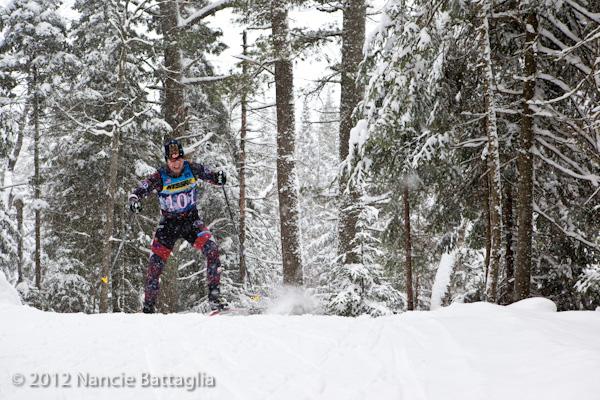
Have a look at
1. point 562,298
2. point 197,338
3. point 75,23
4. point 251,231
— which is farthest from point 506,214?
point 75,23

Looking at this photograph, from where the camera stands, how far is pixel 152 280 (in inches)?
242

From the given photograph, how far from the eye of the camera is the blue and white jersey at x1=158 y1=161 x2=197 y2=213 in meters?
6.11

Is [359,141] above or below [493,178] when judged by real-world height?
above

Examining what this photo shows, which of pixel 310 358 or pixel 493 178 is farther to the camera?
pixel 493 178

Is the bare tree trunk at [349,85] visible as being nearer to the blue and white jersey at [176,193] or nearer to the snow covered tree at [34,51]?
the blue and white jersey at [176,193]

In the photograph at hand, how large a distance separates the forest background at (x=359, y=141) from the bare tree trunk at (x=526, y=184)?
0.07ft

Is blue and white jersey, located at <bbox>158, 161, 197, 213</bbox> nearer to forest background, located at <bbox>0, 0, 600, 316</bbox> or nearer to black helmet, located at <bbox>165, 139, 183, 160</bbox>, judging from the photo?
black helmet, located at <bbox>165, 139, 183, 160</bbox>

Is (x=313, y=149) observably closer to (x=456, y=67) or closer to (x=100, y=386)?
(x=456, y=67)

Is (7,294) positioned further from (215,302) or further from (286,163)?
(286,163)

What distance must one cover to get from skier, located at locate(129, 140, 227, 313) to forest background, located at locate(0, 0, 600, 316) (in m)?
1.10

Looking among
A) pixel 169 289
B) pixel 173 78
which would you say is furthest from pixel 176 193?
pixel 173 78

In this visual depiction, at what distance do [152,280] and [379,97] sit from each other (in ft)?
15.5

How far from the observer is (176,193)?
6.12 meters

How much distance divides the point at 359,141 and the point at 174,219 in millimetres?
3344
